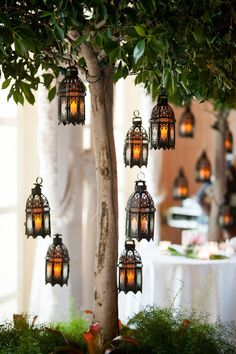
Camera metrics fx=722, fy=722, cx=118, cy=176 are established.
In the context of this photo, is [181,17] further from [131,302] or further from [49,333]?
[131,302]

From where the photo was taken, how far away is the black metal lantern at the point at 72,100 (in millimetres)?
3234

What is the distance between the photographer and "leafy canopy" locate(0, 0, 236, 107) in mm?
2639

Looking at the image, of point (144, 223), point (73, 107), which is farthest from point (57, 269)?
point (73, 107)

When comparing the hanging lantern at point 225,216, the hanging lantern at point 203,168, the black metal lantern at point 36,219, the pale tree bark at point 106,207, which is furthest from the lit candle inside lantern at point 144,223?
the hanging lantern at point 203,168

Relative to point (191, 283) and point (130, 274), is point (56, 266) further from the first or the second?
point (191, 283)

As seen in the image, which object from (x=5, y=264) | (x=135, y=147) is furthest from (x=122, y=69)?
(x=5, y=264)

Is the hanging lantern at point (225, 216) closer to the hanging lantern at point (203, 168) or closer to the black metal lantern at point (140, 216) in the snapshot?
the hanging lantern at point (203, 168)

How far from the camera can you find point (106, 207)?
11.3ft

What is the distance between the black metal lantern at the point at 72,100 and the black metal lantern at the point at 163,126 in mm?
368

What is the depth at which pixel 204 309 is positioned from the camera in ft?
15.4

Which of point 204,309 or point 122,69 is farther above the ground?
point 122,69

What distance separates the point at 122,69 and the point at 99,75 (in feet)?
0.44

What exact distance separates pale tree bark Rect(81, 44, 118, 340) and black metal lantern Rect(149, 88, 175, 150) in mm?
206

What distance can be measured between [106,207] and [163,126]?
1.54 feet
